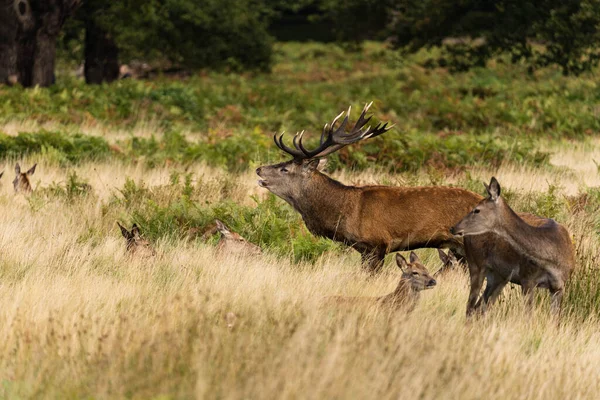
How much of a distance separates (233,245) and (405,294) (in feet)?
7.14

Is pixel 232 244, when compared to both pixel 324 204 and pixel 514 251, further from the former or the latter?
pixel 514 251

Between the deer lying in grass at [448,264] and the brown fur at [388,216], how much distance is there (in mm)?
92

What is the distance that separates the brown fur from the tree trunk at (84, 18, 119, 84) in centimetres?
2342

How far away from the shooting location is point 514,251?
677 cm

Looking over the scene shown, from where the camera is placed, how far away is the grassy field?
4840 mm

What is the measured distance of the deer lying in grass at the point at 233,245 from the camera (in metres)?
8.52

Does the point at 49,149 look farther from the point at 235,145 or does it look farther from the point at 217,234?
the point at 217,234

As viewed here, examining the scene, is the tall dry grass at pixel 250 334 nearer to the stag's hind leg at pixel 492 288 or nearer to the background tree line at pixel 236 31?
the stag's hind leg at pixel 492 288

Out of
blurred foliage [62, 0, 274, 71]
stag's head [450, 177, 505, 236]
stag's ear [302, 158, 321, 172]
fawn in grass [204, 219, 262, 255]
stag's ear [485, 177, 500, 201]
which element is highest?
stag's ear [485, 177, 500, 201]

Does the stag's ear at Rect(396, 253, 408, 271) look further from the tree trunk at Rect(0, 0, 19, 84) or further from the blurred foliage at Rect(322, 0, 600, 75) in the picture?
the blurred foliage at Rect(322, 0, 600, 75)

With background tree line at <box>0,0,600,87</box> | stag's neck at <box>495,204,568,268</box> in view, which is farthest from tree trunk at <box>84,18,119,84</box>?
stag's neck at <box>495,204,568,268</box>

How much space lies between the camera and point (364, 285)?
780 centimetres

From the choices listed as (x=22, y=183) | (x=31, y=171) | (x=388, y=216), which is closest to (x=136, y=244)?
(x=388, y=216)

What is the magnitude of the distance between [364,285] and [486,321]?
145 centimetres
